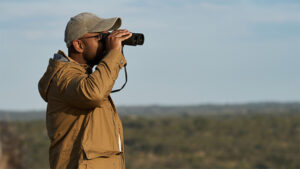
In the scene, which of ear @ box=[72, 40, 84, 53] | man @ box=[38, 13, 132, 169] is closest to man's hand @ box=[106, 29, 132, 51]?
man @ box=[38, 13, 132, 169]

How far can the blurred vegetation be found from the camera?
28.7m

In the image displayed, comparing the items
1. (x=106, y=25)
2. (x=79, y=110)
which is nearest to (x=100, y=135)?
(x=79, y=110)

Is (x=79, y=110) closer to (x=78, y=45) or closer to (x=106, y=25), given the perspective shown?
(x=78, y=45)

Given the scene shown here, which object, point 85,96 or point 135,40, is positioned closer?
point 85,96

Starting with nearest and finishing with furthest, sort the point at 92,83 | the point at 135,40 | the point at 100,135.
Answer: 1. the point at 92,83
2. the point at 100,135
3. the point at 135,40

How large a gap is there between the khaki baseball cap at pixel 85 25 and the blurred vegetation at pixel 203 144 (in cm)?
1660

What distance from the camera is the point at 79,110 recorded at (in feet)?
10.1

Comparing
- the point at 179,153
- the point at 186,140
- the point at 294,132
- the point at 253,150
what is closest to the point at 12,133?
the point at 179,153

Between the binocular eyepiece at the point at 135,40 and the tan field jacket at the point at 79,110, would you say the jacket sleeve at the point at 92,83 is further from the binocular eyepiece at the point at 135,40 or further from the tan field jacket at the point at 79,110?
the binocular eyepiece at the point at 135,40

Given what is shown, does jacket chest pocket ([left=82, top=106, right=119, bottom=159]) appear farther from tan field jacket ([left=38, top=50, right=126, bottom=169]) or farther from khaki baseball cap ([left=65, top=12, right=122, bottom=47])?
khaki baseball cap ([left=65, top=12, right=122, bottom=47])

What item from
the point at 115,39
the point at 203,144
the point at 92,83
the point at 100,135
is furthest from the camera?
the point at 203,144

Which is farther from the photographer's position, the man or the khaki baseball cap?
the khaki baseball cap

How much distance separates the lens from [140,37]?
128 inches

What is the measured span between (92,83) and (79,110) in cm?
27
